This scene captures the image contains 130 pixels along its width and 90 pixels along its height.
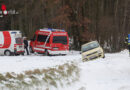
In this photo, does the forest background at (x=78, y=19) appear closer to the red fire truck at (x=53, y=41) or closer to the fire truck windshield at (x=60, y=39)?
the red fire truck at (x=53, y=41)

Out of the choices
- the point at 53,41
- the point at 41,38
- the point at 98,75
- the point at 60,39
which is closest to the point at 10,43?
the point at 41,38

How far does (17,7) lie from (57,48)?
1296cm

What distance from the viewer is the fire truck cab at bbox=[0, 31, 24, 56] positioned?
934 inches

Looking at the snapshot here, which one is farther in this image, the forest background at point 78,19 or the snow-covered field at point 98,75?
the forest background at point 78,19

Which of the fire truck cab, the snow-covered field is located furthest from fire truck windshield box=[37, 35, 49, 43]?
the snow-covered field

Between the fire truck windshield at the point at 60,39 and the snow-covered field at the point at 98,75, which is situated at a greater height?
the snow-covered field at the point at 98,75

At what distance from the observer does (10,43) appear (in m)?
24.1

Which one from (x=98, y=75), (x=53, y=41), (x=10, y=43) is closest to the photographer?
(x=98, y=75)

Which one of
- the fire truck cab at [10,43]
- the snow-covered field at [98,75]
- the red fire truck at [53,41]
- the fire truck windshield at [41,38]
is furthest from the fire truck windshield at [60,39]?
the snow-covered field at [98,75]

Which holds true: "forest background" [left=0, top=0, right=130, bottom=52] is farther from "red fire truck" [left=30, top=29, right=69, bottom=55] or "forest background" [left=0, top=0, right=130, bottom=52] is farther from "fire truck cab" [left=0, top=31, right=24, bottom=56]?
"fire truck cab" [left=0, top=31, right=24, bottom=56]

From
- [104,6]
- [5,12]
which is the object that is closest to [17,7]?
[5,12]

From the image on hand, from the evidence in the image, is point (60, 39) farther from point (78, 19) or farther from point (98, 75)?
point (98, 75)

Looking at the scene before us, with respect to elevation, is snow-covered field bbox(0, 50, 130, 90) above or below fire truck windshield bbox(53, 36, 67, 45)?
above

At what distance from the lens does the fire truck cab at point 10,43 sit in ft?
77.8
